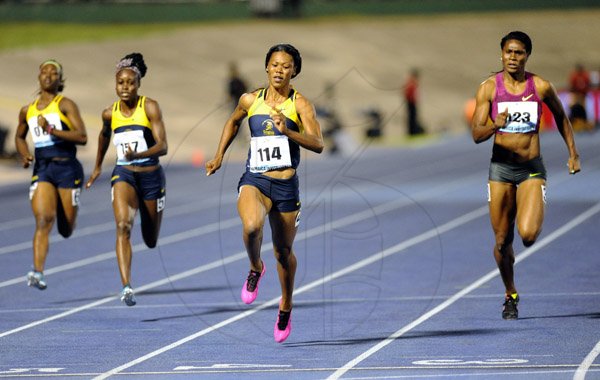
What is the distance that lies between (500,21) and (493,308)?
44.9m

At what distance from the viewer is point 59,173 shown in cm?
1232

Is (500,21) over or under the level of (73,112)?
over

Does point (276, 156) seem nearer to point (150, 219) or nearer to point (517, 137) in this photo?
point (517, 137)

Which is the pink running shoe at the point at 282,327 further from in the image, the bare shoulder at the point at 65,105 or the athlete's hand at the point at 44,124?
the bare shoulder at the point at 65,105

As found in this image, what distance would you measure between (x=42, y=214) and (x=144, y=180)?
140 cm

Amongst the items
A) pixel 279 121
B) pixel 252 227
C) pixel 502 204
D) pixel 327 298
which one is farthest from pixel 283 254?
pixel 327 298

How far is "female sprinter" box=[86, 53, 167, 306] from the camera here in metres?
11.0

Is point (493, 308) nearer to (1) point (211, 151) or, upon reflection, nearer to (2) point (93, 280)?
(2) point (93, 280)

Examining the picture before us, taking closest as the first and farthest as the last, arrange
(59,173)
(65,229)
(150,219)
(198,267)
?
Result: (150,219)
(59,173)
(65,229)
(198,267)

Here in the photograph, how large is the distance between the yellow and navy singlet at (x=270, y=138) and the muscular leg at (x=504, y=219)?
69.4 inches

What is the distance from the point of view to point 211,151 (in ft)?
106

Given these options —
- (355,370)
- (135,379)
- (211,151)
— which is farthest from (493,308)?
(211,151)

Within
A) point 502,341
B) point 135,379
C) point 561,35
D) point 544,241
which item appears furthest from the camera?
point 561,35

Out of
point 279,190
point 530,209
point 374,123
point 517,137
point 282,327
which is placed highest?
point 374,123
